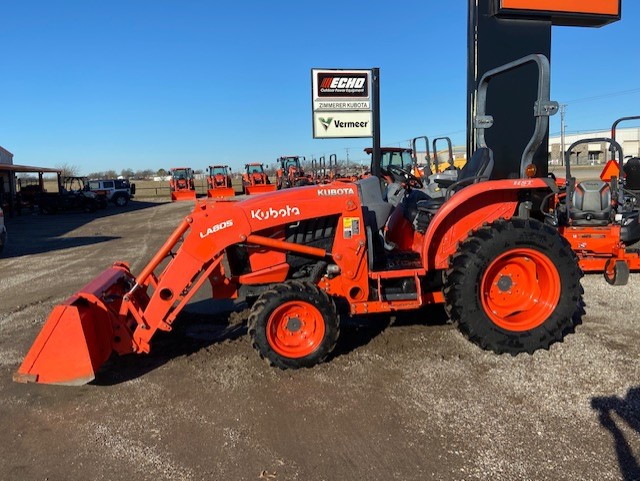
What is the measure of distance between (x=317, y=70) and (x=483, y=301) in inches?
287

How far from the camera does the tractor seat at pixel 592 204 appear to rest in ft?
22.3

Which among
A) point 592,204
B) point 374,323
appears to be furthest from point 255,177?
point 374,323

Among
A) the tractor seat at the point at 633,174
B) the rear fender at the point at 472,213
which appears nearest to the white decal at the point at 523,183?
the rear fender at the point at 472,213

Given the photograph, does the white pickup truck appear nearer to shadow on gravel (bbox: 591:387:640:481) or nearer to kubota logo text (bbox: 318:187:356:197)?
kubota logo text (bbox: 318:187:356:197)

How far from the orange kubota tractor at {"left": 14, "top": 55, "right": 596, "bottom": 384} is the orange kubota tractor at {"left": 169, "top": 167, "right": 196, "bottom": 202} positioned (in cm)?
2958

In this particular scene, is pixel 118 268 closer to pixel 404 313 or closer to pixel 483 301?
pixel 404 313

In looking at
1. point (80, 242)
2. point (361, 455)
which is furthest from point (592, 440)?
point (80, 242)

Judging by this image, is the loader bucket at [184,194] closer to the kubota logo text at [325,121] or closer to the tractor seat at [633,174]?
the kubota logo text at [325,121]

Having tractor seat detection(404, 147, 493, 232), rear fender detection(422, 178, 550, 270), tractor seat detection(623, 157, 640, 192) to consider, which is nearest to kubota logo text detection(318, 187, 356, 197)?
rear fender detection(422, 178, 550, 270)

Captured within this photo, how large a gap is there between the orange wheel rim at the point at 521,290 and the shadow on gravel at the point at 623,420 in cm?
94

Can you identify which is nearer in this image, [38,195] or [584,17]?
[584,17]

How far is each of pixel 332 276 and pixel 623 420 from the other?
87.7 inches

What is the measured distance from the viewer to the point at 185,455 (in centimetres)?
286

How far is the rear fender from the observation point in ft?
13.7
